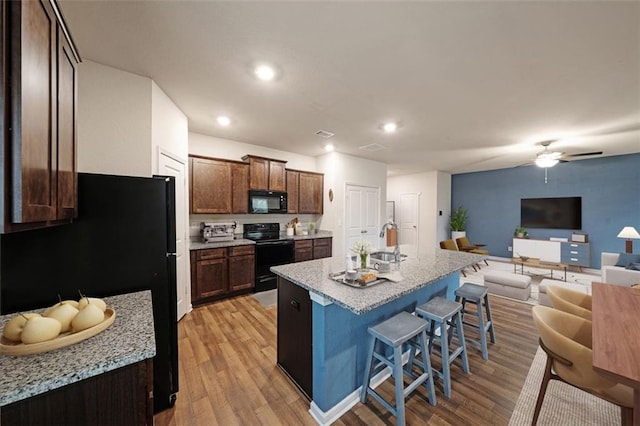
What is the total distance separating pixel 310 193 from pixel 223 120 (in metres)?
2.35

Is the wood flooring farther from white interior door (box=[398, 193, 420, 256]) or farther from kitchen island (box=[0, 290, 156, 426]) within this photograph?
white interior door (box=[398, 193, 420, 256])

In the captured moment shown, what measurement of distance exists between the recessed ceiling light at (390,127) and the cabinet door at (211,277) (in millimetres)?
3261

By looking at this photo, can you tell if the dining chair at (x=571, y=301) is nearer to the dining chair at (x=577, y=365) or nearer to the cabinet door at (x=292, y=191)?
the dining chair at (x=577, y=365)

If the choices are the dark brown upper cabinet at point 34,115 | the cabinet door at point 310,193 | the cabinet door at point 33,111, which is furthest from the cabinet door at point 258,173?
the cabinet door at point 33,111

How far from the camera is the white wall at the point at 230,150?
407cm

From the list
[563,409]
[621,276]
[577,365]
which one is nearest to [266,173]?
[577,365]

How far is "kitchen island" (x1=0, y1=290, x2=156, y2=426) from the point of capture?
78 centimetres

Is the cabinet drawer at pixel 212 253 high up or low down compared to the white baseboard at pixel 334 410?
up

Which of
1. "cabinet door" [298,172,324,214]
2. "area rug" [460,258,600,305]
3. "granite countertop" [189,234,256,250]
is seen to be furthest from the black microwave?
"area rug" [460,258,600,305]

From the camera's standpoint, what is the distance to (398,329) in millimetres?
1640

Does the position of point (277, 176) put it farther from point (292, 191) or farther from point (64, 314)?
point (64, 314)

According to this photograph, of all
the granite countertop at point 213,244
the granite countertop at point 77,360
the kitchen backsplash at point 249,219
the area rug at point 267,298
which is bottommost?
the area rug at point 267,298

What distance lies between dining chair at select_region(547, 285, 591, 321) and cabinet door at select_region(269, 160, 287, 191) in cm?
405

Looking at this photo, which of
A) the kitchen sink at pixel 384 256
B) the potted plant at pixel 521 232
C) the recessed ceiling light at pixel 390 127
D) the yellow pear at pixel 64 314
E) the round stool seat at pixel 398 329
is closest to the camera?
the yellow pear at pixel 64 314
